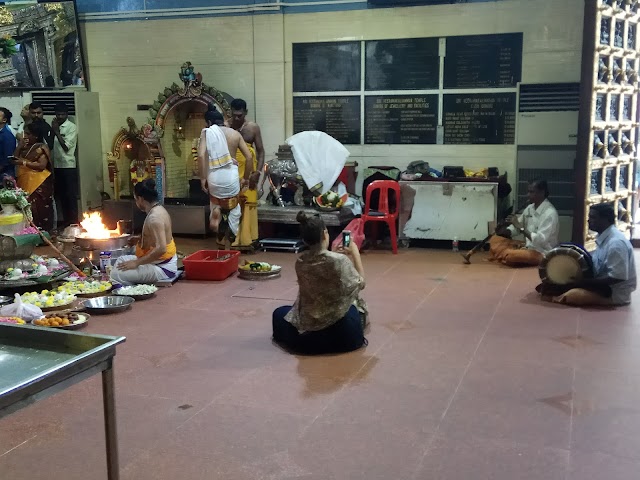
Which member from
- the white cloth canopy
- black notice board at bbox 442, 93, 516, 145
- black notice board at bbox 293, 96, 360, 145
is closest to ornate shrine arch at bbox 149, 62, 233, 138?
black notice board at bbox 293, 96, 360, 145

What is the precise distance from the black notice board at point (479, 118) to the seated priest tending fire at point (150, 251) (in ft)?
15.1

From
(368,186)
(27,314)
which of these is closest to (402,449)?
(27,314)

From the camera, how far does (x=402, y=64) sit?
1016 centimetres

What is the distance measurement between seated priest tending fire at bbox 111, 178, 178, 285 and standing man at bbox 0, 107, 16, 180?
13.6 feet

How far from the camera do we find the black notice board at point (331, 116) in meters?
10.5

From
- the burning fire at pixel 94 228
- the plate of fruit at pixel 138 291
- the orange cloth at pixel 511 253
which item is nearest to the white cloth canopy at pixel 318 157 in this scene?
the orange cloth at pixel 511 253

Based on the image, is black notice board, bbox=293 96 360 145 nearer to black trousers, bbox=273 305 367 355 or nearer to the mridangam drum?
the mridangam drum

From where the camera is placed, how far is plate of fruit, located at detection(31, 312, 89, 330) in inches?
230

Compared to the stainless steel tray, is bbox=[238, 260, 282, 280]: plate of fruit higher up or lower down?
lower down

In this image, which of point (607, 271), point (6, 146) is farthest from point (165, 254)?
point (6, 146)

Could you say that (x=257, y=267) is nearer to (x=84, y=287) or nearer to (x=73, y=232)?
(x=84, y=287)

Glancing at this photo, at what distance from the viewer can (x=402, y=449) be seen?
381 centimetres

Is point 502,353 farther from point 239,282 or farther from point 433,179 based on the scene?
point 433,179

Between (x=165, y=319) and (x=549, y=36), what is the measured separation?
6.53 meters
